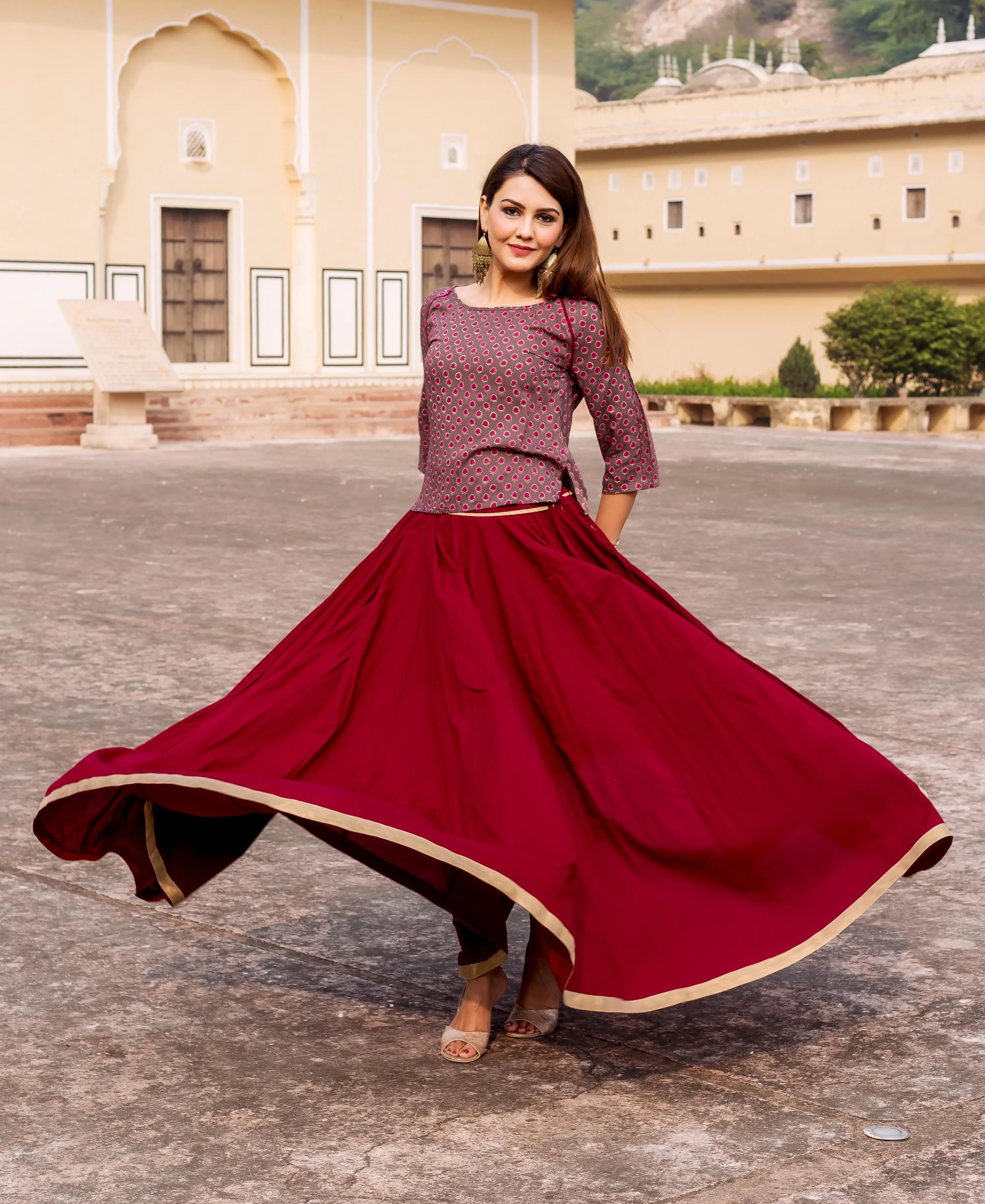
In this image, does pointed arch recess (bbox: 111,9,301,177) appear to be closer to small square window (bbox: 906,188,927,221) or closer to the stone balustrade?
the stone balustrade

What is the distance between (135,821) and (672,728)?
891 mm

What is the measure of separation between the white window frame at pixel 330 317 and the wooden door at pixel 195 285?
126cm

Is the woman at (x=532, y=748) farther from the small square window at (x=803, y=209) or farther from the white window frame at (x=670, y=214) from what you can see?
the white window frame at (x=670, y=214)

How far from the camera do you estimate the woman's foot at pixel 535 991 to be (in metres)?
3.11

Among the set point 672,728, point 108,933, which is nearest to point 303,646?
point 672,728

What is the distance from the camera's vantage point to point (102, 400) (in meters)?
18.8

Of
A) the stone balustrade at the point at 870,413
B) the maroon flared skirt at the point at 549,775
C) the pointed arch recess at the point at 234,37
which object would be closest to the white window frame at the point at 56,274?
the pointed arch recess at the point at 234,37

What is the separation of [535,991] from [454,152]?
22.1m

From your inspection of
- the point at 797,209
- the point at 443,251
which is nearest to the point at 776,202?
the point at 797,209

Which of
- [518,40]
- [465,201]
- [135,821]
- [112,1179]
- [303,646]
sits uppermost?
[518,40]

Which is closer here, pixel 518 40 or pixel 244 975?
pixel 244 975

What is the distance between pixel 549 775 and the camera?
2.82 m

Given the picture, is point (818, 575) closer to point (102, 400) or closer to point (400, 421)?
point (102, 400)

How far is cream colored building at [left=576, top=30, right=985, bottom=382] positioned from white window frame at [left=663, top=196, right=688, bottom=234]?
0.04 metres
